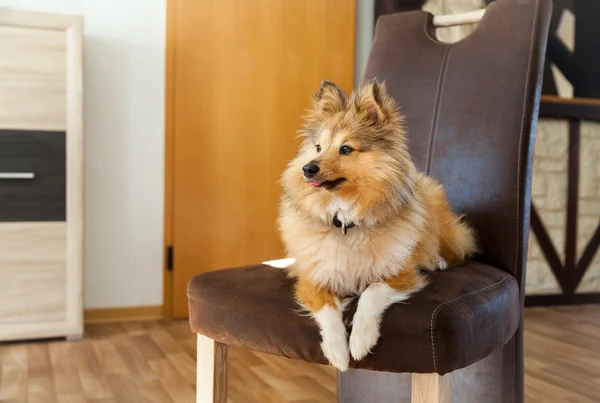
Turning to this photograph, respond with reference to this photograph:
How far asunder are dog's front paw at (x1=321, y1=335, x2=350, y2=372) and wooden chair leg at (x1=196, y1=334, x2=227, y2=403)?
1.24ft

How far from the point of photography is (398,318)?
4.06 feet

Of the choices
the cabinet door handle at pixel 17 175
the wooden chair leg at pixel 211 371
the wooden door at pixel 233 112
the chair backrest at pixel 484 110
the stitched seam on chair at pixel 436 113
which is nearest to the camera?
the wooden chair leg at pixel 211 371

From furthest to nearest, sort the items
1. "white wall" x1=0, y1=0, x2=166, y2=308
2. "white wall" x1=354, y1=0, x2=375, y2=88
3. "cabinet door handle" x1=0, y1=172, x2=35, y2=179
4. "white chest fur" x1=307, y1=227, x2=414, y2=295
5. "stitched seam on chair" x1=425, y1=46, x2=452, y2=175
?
1. "white wall" x1=354, y1=0, x2=375, y2=88
2. "white wall" x1=0, y1=0, x2=166, y2=308
3. "cabinet door handle" x1=0, y1=172, x2=35, y2=179
4. "stitched seam on chair" x1=425, y1=46, x2=452, y2=175
5. "white chest fur" x1=307, y1=227, x2=414, y2=295

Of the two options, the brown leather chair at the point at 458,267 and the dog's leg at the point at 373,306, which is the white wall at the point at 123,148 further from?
the dog's leg at the point at 373,306

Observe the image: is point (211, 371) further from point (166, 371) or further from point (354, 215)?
point (166, 371)

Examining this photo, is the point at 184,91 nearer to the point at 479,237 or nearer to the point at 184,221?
the point at 184,221

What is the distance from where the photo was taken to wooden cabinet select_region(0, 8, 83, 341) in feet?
9.00

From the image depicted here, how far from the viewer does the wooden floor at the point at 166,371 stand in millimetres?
2221

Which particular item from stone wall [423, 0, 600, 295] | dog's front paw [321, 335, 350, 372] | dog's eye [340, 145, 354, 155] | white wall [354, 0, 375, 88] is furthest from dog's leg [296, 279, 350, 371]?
stone wall [423, 0, 600, 295]

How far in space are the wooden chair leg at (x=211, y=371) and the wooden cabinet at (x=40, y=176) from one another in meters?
1.52

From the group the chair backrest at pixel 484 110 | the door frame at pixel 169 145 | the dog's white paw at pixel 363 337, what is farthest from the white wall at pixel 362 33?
the dog's white paw at pixel 363 337

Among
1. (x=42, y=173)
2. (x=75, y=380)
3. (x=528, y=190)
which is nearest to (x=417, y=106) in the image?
(x=528, y=190)

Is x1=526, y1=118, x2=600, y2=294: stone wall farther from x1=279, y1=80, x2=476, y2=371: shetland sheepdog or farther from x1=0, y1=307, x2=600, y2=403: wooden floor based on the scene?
x1=279, y1=80, x2=476, y2=371: shetland sheepdog

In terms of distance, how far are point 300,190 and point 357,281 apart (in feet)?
0.75
